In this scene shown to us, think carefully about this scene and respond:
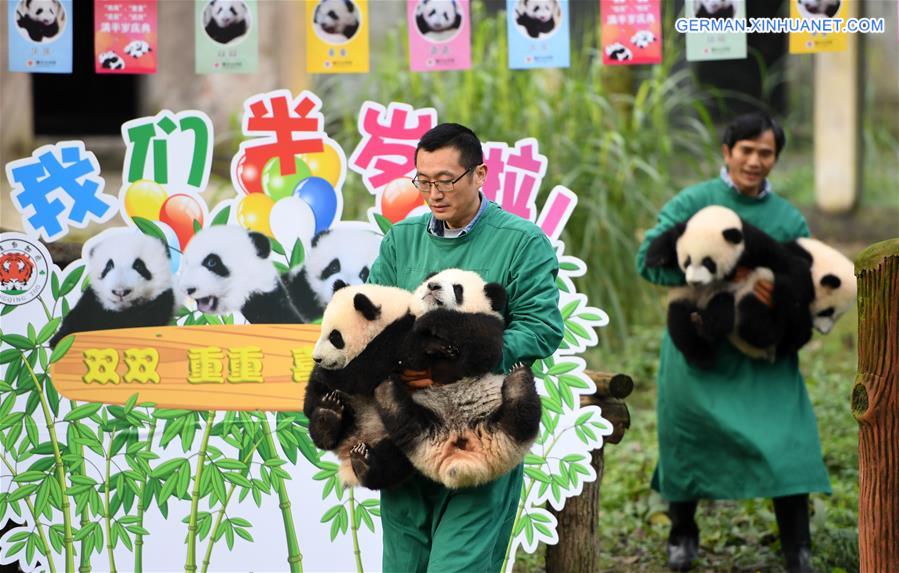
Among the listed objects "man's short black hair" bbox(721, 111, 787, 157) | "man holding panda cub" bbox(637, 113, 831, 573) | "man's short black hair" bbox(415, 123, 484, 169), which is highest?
"man's short black hair" bbox(721, 111, 787, 157)

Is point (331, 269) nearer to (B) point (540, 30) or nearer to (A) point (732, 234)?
(B) point (540, 30)

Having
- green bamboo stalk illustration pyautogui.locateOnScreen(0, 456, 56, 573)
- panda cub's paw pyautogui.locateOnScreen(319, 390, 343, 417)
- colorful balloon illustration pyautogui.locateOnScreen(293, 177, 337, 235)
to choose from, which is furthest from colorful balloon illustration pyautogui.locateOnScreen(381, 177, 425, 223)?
green bamboo stalk illustration pyautogui.locateOnScreen(0, 456, 56, 573)

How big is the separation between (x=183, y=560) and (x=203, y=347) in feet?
2.76

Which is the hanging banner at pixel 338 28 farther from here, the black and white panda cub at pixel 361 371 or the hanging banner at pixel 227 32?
the black and white panda cub at pixel 361 371

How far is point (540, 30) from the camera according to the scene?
16.1ft

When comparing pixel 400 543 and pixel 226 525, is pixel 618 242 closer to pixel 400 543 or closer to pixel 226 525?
pixel 226 525

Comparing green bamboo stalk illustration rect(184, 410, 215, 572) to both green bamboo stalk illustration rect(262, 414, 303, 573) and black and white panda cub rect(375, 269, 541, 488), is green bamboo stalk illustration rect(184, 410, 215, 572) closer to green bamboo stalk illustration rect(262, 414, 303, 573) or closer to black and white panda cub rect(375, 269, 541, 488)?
green bamboo stalk illustration rect(262, 414, 303, 573)

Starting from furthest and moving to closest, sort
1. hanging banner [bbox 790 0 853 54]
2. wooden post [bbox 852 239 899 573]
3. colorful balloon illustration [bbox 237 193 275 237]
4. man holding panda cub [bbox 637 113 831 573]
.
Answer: man holding panda cub [bbox 637 113 831 573]
hanging banner [bbox 790 0 853 54]
colorful balloon illustration [bbox 237 193 275 237]
wooden post [bbox 852 239 899 573]

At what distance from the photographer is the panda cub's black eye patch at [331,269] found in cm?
485

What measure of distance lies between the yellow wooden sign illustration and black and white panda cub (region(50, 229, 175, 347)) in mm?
56

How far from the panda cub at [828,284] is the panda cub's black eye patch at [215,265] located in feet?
7.82

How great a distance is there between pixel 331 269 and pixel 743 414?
6.11ft

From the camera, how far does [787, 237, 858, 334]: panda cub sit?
5.04 meters

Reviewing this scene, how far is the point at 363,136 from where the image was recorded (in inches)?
192
